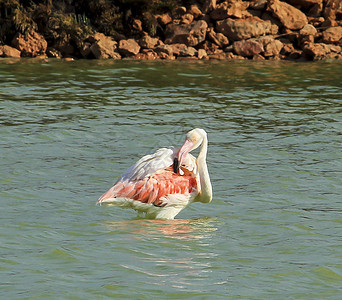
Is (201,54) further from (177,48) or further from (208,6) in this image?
(208,6)

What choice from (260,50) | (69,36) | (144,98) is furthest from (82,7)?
(144,98)

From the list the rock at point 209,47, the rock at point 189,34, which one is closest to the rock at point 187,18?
the rock at point 189,34

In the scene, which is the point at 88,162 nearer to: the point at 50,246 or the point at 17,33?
the point at 50,246

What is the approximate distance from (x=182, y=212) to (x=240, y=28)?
19.5 metres

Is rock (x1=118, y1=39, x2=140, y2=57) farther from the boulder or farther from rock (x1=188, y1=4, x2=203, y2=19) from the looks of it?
the boulder

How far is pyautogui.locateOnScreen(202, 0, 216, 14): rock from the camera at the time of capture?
28.6m

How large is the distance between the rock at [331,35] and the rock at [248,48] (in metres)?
2.86

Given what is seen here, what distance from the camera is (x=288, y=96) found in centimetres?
1872

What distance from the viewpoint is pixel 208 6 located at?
94.3 ft

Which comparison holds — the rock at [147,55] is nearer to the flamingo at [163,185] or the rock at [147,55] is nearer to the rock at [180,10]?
the rock at [180,10]

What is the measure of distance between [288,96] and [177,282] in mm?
12978

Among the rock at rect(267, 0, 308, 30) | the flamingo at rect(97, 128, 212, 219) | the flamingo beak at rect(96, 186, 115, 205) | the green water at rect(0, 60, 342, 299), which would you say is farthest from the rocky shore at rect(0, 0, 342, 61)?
the flamingo beak at rect(96, 186, 115, 205)

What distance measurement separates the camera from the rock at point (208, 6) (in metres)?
28.6

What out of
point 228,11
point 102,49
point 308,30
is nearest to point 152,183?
point 102,49
